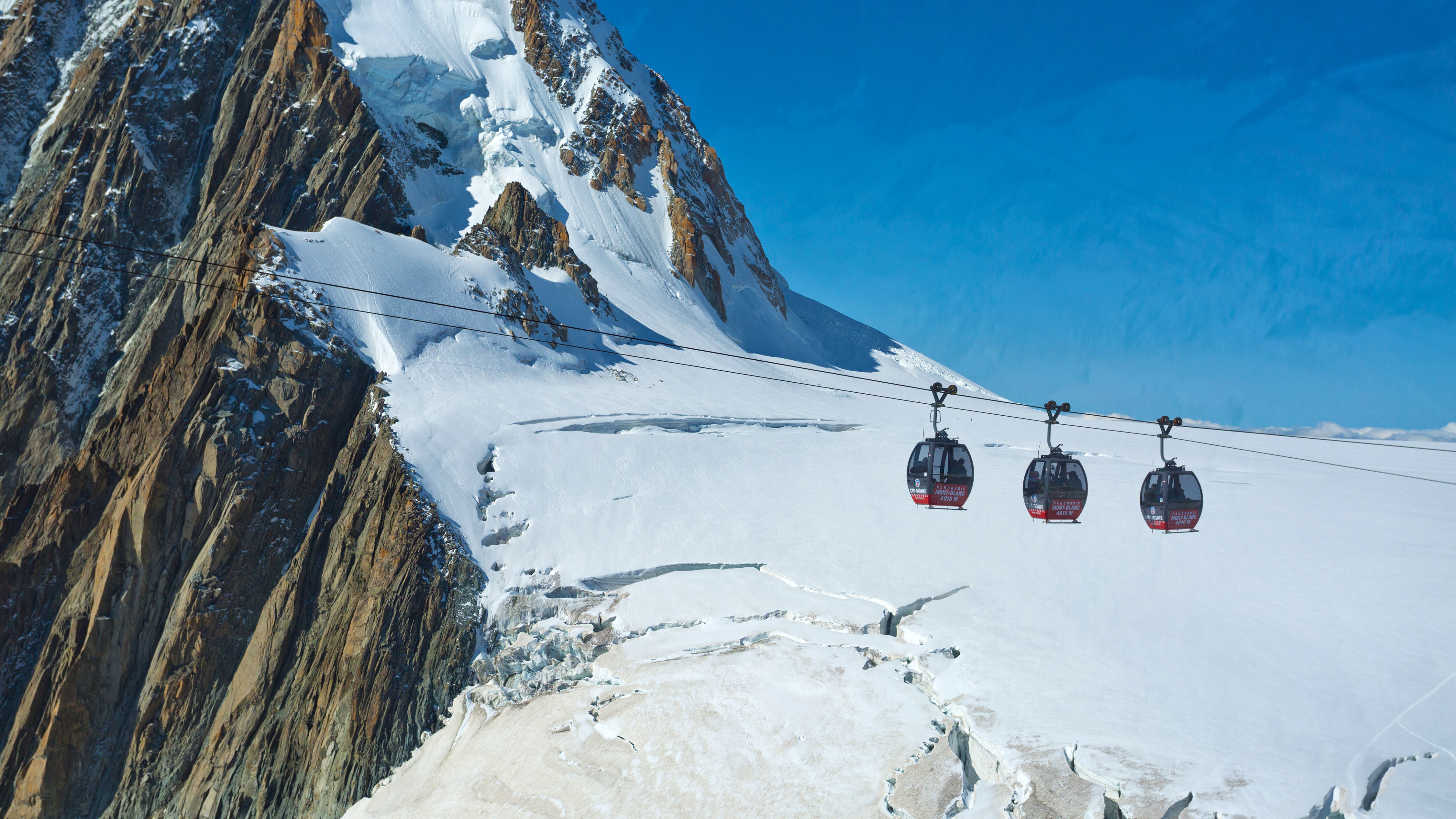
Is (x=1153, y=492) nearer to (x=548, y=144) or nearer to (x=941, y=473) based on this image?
(x=941, y=473)

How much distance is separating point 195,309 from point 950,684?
32.1m

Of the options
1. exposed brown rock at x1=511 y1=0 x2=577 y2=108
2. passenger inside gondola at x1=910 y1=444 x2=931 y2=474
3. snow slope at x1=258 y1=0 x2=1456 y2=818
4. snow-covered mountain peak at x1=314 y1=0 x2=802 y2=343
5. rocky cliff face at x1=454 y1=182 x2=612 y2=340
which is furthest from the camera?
exposed brown rock at x1=511 y1=0 x2=577 y2=108

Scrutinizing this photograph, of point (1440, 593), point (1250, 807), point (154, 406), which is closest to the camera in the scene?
point (1250, 807)

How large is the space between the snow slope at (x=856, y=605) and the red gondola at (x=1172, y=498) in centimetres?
271

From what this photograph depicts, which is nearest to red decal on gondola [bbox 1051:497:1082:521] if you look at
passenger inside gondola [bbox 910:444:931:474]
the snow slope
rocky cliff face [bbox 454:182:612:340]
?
passenger inside gondola [bbox 910:444:931:474]

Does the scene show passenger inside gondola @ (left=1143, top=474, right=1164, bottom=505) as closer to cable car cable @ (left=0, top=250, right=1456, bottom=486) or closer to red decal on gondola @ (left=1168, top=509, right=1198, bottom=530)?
red decal on gondola @ (left=1168, top=509, right=1198, bottom=530)

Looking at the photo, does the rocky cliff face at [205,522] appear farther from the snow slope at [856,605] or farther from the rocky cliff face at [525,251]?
the snow slope at [856,605]

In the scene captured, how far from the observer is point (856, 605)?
825 inches

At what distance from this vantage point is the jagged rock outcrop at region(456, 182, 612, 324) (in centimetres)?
3744

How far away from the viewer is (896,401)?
142ft

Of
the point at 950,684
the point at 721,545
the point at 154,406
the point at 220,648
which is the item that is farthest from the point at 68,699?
the point at 950,684

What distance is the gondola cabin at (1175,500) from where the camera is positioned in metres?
17.3

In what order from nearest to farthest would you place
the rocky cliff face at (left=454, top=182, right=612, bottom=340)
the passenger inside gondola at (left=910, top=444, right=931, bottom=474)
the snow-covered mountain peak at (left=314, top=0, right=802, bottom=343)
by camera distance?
1. the passenger inside gondola at (left=910, top=444, right=931, bottom=474)
2. the rocky cliff face at (left=454, top=182, right=612, bottom=340)
3. the snow-covered mountain peak at (left=314, top=0, right=802, bottom=343)

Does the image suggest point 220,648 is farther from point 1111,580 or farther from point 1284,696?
point 1284,696
